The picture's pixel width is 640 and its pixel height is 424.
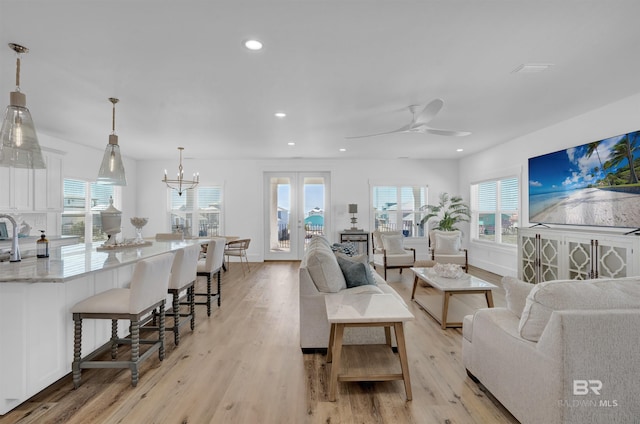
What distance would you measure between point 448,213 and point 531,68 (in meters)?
5.16

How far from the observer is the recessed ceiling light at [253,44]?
2.52 metres

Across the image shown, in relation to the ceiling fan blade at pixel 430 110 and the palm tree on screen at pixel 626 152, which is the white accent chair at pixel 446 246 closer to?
the palm tree on screen at pixel 626 152

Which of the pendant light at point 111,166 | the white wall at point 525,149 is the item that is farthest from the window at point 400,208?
the pendant light at point 111,166

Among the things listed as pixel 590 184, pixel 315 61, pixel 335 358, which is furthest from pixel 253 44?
pixel 590 184

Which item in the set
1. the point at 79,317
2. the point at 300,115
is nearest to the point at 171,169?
the point at 300,115

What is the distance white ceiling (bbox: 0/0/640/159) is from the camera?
215cm

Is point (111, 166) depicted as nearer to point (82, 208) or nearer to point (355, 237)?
point (82, 208)

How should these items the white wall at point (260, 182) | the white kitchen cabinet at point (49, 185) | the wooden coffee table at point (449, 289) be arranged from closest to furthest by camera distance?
the wooden coffee table at point (449, 289) → the white kitchen cabinet at point (49, 185) → the white wall at point (260, 182)

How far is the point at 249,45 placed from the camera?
2.56 metres

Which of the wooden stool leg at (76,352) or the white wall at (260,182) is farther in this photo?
the white wall at (260,182)

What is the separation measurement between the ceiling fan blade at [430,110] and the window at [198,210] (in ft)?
19.0

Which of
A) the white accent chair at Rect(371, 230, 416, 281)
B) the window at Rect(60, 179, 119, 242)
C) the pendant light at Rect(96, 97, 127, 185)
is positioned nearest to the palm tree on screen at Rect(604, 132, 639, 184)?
the white accent chair at Rect(371, 230, 416, 281)

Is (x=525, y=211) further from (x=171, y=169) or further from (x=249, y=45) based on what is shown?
(x=171, y=169)

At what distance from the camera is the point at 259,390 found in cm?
237
